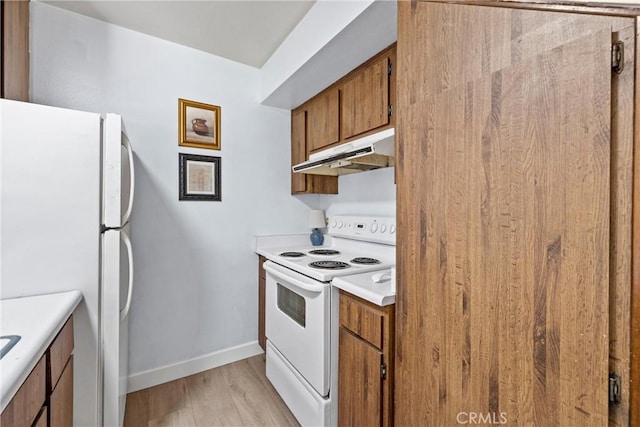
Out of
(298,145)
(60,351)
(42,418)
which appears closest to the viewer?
(42,418)

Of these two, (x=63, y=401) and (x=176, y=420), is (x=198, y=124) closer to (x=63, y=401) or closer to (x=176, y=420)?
(x=63, y=401)

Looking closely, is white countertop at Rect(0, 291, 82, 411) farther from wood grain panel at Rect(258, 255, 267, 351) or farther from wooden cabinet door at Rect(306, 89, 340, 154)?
wooden cabinet door at Rect(306, 89, 340, 154)

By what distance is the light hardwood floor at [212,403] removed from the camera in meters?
1.66

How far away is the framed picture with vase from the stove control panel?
3.79 feet

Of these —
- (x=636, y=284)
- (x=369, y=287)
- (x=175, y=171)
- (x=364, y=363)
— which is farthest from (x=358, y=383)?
(x=175, y=171)

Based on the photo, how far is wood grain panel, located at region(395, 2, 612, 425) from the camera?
58 centimetres

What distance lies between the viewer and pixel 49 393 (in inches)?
35.3

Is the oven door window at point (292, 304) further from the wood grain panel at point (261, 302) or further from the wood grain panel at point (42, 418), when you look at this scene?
the wood grain panel at point (42, 418)

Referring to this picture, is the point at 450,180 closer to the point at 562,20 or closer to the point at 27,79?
the point at 562,20

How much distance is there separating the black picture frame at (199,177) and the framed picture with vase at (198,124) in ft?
0.34

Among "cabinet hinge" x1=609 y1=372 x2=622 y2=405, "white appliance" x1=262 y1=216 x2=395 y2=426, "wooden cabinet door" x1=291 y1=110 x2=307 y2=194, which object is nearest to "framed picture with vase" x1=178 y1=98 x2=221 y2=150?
"wooden cabinet door" x1=291 y1=110 x2=307 y2=194

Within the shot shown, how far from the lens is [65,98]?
1734 millimetres

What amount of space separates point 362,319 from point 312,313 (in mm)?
326

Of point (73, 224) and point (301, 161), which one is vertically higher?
point (301, 161)
